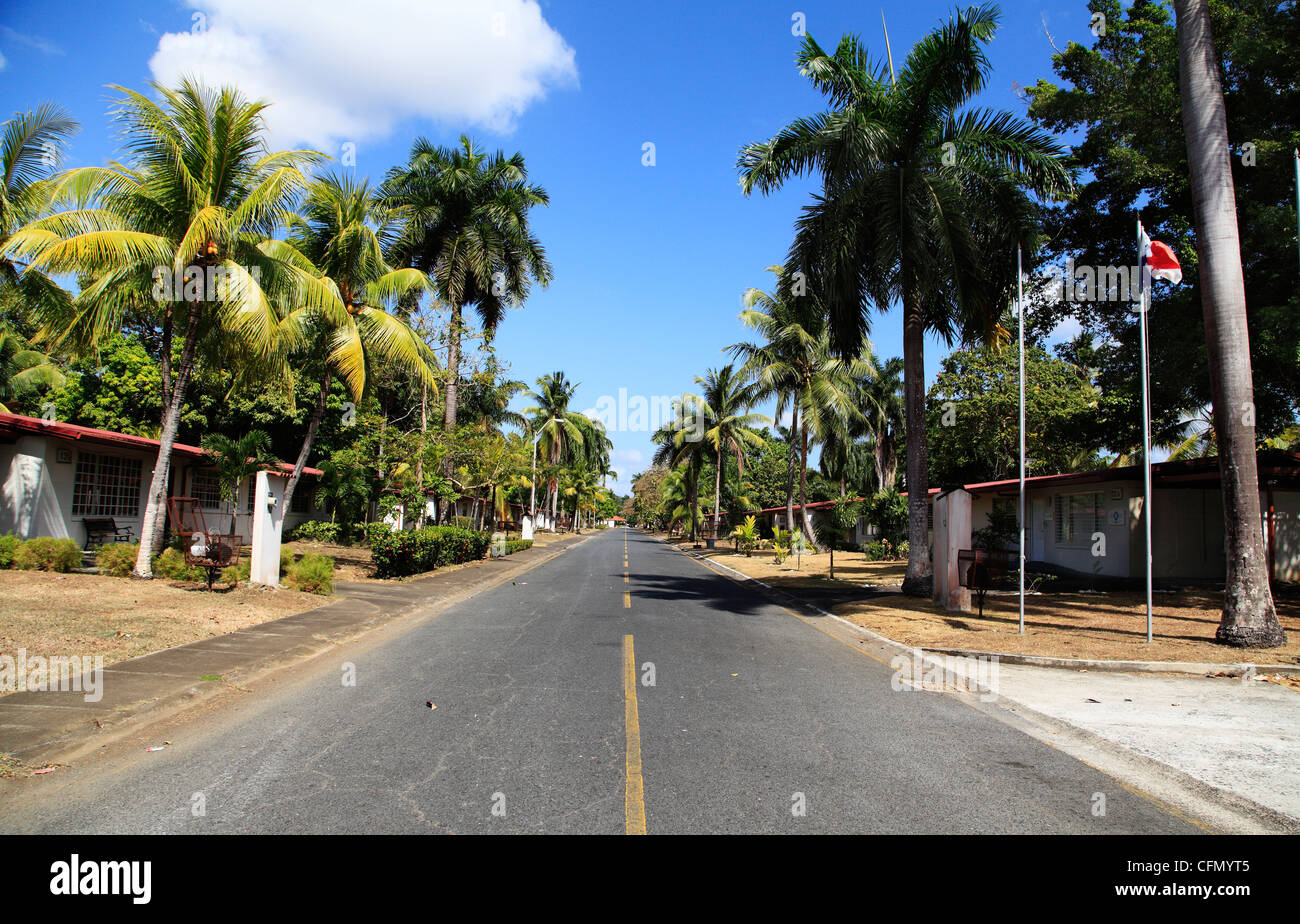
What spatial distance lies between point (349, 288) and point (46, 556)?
340 inches

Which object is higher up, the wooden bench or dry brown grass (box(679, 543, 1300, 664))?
the wooden bench

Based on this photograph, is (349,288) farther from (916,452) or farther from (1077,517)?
(1077,517)

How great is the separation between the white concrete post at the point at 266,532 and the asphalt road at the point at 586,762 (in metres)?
5.43

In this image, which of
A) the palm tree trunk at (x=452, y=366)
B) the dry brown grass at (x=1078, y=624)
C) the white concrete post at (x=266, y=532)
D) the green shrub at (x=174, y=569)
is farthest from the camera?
the palm tree trunk at (x=452, y=366)

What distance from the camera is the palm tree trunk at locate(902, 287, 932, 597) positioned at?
51.9ft

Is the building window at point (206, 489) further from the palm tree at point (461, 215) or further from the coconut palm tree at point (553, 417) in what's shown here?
the coconut palm tree at point (553, 417)

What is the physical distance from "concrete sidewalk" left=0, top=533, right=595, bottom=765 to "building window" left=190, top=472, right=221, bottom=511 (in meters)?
12.0

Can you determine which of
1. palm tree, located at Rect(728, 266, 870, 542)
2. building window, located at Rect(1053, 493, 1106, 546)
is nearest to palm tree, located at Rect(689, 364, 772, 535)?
palm tree, located at Rect(728, 266, 870, 542)

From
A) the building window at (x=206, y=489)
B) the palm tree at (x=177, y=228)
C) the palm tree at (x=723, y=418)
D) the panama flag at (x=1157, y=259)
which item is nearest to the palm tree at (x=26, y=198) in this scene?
the palm tree at (x=177, y=228)

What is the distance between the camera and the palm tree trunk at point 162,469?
13.0m

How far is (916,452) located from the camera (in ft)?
52.2

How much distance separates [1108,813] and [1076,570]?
2098 cm

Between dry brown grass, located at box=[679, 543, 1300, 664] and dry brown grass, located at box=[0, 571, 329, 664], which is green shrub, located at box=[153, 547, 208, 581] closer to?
dry brown grass, located at box=[0, 571, 329, 664]
